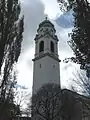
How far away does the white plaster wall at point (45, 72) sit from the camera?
45.0 metres

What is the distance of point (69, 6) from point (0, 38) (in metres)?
3.79

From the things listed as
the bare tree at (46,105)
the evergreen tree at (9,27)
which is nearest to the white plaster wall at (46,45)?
the bare tree at (46,105)

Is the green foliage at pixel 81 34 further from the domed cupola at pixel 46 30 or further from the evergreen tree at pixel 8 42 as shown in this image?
the domed cupola at pixel 46 30

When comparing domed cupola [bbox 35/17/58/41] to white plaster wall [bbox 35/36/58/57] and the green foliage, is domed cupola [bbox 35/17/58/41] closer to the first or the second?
white plaster wall [bbox 35/36/58/57]

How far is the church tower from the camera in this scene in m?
45.5

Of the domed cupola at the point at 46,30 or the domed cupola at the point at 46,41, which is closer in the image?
the domed cupola at the point at 46,41

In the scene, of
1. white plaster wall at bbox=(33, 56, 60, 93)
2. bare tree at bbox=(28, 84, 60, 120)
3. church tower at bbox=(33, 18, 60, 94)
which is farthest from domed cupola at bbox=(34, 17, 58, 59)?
bare tree at bbox=(28, 84, 60, 120)

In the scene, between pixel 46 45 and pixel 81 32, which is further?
pixel 46 45

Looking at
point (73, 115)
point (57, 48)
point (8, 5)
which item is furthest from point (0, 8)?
point (57, 48)

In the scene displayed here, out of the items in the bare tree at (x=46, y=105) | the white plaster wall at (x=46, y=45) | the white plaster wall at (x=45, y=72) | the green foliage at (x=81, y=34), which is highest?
the white plaster wall at (x=46, y=45)

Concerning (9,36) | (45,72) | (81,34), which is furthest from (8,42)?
(45,72)

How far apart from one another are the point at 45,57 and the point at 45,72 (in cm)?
347

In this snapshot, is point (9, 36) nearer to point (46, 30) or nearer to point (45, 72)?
point (45, 72)

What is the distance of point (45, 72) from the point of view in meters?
46.1
